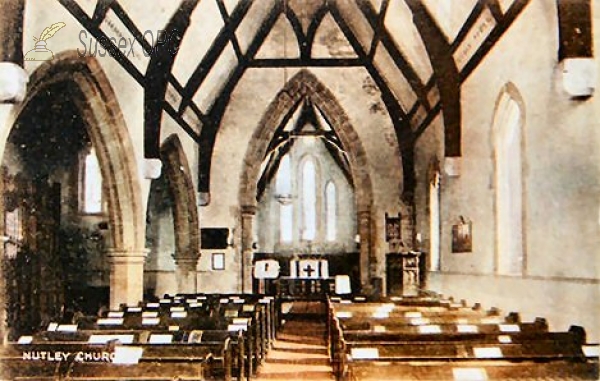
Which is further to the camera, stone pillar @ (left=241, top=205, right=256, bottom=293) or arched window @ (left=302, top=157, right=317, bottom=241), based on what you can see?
arched window @ (left=302, top=157, right=317, bottom=241)

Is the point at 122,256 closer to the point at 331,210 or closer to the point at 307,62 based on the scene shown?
the point at 307,62

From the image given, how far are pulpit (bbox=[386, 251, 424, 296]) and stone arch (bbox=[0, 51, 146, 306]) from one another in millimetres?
5527

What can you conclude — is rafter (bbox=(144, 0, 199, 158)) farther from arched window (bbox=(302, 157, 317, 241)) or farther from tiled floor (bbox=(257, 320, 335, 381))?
arched window (bbox=(302, 157, 317, 241))

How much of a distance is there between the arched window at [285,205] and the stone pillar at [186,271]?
386 inches

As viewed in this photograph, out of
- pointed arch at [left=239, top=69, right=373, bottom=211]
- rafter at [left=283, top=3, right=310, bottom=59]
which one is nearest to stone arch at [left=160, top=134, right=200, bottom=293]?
pointed arch at [left=239, top=69, right=373, bottom=211]

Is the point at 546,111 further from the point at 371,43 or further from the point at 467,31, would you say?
the point at 371,43

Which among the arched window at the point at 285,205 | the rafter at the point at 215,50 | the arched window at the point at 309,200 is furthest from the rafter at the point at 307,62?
the arched window at the point at 309,200

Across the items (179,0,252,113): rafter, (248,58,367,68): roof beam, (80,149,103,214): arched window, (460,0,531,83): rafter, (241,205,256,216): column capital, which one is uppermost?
(248,58,367,68): roof beam

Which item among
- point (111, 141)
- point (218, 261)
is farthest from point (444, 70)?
point (218, 261)

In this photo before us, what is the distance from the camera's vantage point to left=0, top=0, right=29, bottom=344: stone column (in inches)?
257

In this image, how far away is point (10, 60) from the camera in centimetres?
662

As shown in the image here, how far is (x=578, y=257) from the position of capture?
7.61 meters

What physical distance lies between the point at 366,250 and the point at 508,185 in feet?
23.7

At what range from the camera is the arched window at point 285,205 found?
27016 millimetres
